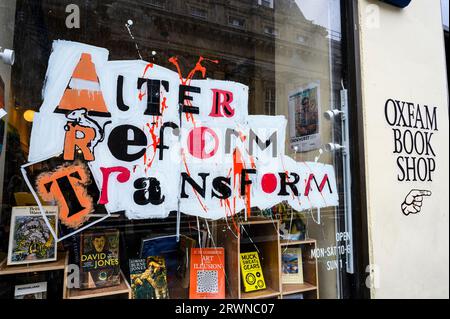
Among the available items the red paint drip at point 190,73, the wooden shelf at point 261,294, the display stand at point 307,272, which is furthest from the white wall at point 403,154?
the red paint drip at point 190,73

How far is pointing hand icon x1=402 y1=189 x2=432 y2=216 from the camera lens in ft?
6.29

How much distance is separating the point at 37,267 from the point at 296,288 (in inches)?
49.6

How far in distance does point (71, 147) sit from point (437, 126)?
217cm

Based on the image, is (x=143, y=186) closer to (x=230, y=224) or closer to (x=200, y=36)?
(x=230, y=224)

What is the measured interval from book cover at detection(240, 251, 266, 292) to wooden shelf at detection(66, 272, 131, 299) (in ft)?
1.88

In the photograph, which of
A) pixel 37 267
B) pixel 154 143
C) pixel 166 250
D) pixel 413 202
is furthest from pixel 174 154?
pixel 413 202

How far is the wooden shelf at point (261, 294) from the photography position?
162cm

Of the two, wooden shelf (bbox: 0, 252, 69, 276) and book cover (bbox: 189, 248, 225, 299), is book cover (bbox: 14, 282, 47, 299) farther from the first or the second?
book cover (bbox: 189, 248, 225, 299)

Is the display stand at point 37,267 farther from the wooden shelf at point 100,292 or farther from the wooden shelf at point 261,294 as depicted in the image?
the wooden shelf at point 261,294

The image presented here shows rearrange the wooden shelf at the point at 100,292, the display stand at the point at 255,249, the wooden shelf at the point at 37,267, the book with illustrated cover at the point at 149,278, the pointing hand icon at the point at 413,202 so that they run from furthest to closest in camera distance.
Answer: the pointing hand icon at the point at 413,202
the display stand at the point at 255,249
the book with illustrated cover at the point at 149,278
the wooden shelf at the point at 100,292
the wooden shelf at the point at 37,267

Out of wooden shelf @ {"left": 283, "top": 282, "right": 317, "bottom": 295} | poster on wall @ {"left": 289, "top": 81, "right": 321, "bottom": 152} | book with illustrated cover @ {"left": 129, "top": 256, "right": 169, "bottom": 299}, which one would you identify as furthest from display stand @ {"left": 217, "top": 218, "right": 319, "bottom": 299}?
poster on wall @ {"left": 289, "top": 81, "right": 321, "bottom": 152}

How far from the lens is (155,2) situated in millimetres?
1594

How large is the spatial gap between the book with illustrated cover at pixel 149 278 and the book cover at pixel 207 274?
14cm

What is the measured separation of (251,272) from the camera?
167cm
